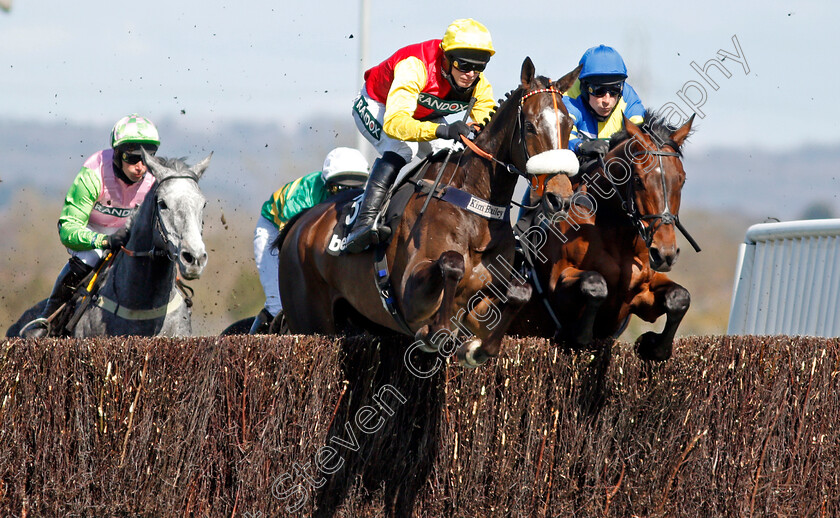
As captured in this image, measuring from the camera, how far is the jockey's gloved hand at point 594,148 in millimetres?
5828

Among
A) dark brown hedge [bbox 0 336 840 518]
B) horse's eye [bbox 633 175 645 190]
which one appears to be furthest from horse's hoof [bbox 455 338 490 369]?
horse's eye [bbox 633 175 645 190]

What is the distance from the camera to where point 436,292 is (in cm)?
506

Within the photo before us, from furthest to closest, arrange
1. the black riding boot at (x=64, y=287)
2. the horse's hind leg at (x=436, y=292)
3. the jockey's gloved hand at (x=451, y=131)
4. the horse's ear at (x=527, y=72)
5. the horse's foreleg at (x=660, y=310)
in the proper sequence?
the black riding boot at (x=64, y=287) → the horse's foreleg at (x=660, y=310) → the jockey's gloved hand at (x=451, y=131) → the horse's ear at (x=527, y=72) → the horse's hind leg at (x=436, y=292)

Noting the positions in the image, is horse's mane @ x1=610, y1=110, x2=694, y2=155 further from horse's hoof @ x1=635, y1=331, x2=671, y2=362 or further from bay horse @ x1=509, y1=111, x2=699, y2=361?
horse's hoof @ x1=635, y1=331, x2=671, y2=362

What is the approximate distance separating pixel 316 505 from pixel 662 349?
1992 millimetres

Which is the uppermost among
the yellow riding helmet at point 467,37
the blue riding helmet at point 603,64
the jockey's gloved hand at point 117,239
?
the blue riding helmet at point 603,64

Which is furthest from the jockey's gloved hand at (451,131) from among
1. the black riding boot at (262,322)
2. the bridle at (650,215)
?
the black riding boot at (262,322)

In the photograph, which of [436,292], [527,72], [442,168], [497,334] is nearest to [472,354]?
[497,334]

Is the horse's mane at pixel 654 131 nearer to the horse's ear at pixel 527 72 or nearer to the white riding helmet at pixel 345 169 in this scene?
the horse's ear at pixel 527 72

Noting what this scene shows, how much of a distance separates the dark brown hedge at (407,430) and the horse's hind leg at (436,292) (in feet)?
1.51

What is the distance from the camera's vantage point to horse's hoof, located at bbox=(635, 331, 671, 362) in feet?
18.1

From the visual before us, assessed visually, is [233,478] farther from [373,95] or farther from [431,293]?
→ [373,95]

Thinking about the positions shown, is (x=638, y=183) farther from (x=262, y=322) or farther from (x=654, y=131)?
(x=262, y=322)

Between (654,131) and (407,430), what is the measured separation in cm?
208
